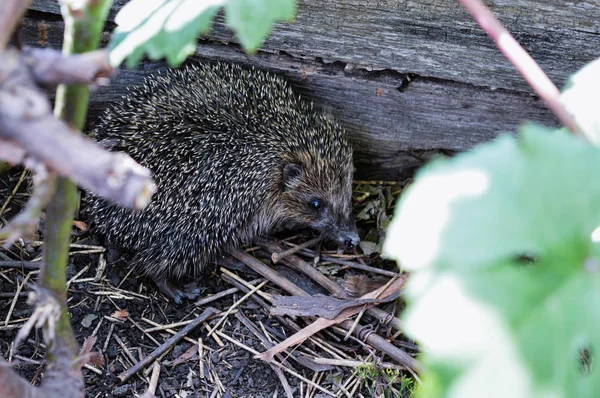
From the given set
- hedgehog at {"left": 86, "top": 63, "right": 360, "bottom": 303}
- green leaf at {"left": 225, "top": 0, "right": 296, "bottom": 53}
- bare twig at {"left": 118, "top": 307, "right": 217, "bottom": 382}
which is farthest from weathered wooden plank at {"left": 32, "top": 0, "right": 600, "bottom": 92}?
green leaf at {"left": 225, "top": 0, "right": 296, "bottom": 53}

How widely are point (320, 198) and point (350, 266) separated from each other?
0.77 metres

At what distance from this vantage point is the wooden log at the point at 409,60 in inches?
152

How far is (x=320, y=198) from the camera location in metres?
5.33

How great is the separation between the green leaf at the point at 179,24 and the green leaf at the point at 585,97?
3.31 ft

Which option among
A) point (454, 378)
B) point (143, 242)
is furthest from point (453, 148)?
point (454, 378)

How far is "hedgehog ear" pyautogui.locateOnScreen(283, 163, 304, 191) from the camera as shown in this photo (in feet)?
17.0

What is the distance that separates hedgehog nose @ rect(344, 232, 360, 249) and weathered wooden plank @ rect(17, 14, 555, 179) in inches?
25.7

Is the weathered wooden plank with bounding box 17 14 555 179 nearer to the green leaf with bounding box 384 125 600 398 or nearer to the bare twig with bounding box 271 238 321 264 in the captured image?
the bare twig with bounding box 271 238 321 264

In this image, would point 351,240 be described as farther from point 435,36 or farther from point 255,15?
point 255,15

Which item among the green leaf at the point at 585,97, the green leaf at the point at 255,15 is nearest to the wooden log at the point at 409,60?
the green leaf at the point at 585,97

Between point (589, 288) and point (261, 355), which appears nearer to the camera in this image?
point (589, 288)

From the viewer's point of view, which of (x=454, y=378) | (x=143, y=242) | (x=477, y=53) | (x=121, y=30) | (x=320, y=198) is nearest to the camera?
(x=454, y=378)

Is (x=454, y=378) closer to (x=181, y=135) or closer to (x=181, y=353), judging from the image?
(x=181, y=353)

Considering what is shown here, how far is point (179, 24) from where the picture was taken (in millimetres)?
2084
